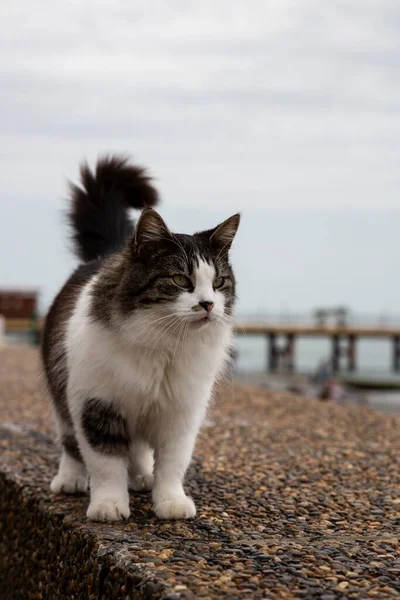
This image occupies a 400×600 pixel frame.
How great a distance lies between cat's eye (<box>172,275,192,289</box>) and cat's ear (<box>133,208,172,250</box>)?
0.19 m

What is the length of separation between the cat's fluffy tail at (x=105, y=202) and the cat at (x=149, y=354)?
Result: 2.95ft

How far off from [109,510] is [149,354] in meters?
0.71

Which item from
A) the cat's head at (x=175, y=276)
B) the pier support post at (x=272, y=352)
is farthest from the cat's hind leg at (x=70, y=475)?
the pier support post at (x=272, y=352)

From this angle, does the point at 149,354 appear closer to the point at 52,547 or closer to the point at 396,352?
the point at 52,547

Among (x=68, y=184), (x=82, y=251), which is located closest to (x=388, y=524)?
(x=82, y=251)

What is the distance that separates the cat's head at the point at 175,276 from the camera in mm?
3072

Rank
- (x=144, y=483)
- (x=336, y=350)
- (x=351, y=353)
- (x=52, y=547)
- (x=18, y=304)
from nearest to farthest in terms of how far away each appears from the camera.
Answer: (x=52, y=547)
(x=144, y=483)
(x=18, y=304)
(x=351, y=353)
(x=336, y=350)

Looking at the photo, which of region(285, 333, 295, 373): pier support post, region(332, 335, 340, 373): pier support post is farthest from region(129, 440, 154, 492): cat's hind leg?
region(332, 335, 340, 373): pier support post

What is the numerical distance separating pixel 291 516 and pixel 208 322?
1.11m

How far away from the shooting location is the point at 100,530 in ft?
10.7

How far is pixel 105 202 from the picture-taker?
15.0 feet

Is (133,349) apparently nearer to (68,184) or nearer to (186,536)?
(186,536)

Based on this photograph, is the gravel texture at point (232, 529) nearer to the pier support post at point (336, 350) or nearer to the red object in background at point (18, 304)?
the red object in background at point (18, 304)

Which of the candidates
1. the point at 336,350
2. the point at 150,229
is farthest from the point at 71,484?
the point at 336,350
